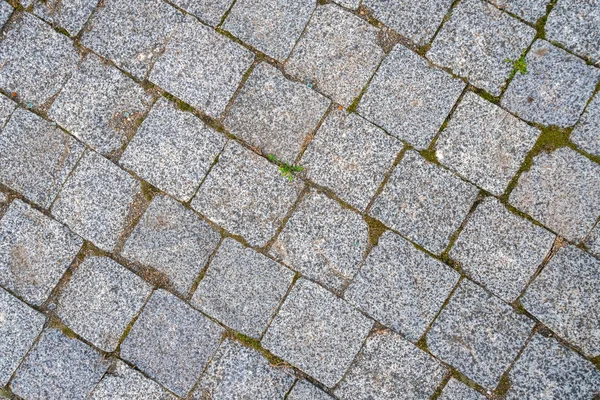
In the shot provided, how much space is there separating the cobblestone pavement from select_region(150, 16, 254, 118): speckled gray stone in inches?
0.5

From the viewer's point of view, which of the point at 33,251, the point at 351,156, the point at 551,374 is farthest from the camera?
the point at 33,251

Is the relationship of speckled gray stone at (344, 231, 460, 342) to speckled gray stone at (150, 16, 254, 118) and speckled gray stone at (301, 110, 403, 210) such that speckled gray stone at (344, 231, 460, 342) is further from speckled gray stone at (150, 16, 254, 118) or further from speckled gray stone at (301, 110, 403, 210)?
speckled gray stone at (150, 16, 254, 118)

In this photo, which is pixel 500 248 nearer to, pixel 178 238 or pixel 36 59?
pixel 178 238

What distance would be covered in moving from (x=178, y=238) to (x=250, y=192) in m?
0.52

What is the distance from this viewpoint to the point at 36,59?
2924 millimetres

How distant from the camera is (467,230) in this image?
2.77 m

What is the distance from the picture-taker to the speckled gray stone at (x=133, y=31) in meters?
2.88

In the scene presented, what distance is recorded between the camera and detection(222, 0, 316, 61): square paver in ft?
9.30

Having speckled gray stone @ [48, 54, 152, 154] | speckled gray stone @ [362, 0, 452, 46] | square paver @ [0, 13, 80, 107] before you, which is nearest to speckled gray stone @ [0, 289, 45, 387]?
speckled gray stone @ [48, 54, 152, 154]

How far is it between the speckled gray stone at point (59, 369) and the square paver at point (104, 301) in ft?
0.31

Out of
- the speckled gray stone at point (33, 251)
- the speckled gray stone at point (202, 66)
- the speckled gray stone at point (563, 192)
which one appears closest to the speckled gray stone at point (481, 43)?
the speckled gray stone at point (563, 192)

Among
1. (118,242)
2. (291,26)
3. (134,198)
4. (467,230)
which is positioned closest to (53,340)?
(118,242)

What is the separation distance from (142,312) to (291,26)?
1.95 meters

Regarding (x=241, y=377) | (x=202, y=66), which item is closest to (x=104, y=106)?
(x=202, y=66)
